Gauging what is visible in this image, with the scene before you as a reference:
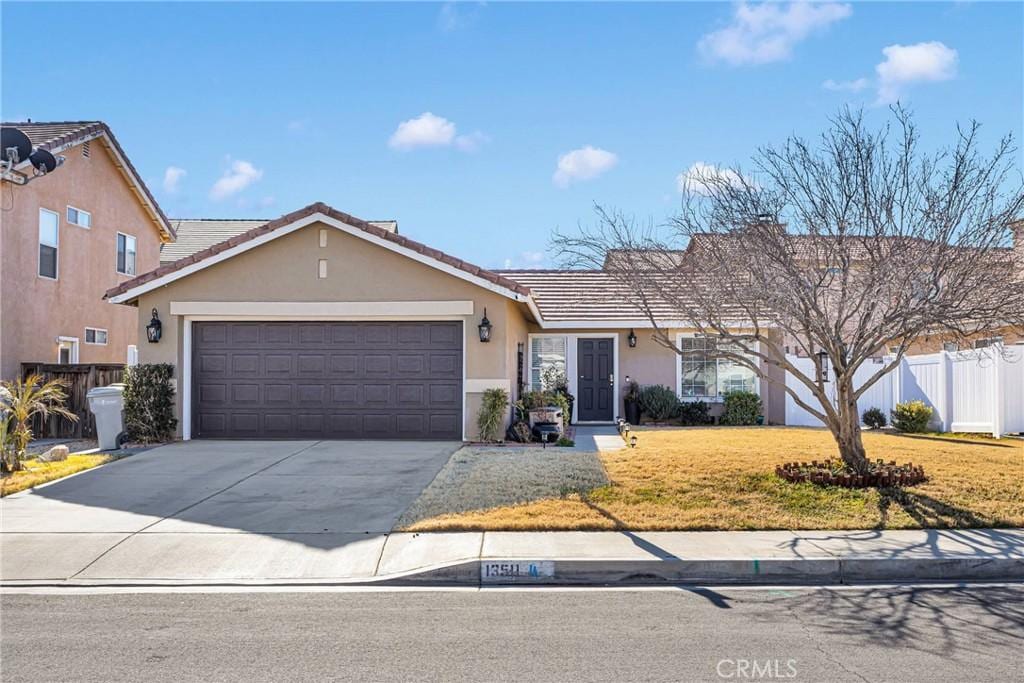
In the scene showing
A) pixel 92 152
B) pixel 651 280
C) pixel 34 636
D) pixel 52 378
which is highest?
pixel 92 152

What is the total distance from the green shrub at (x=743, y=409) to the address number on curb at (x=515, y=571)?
12976 mm

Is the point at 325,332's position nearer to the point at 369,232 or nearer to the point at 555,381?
the point at 369,232

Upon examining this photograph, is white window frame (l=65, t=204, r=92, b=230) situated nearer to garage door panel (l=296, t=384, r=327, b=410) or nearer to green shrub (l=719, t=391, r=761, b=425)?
garage door panel (l=296, t=384, r=327, b=410)

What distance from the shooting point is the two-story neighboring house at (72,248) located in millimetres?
16969

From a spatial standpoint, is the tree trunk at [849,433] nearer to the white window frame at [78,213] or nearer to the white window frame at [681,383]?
the white window frame at [681,383]

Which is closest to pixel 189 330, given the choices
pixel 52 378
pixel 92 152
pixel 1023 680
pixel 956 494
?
pixel 52 378

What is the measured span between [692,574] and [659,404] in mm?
12290

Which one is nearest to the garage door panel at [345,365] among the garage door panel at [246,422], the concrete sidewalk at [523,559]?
the garage door panel at [246,422]

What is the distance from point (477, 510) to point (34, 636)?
4475 millimetres

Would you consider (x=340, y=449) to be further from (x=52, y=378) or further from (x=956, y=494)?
(x=956, y=494)

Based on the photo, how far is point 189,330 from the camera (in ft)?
50.0

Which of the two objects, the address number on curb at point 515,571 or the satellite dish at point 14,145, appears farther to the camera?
the satellite dish at point 14,145

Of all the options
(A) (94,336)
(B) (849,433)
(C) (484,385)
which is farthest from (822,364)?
(A) (94,336)

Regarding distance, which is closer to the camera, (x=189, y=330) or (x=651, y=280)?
(x=651, y=280)
